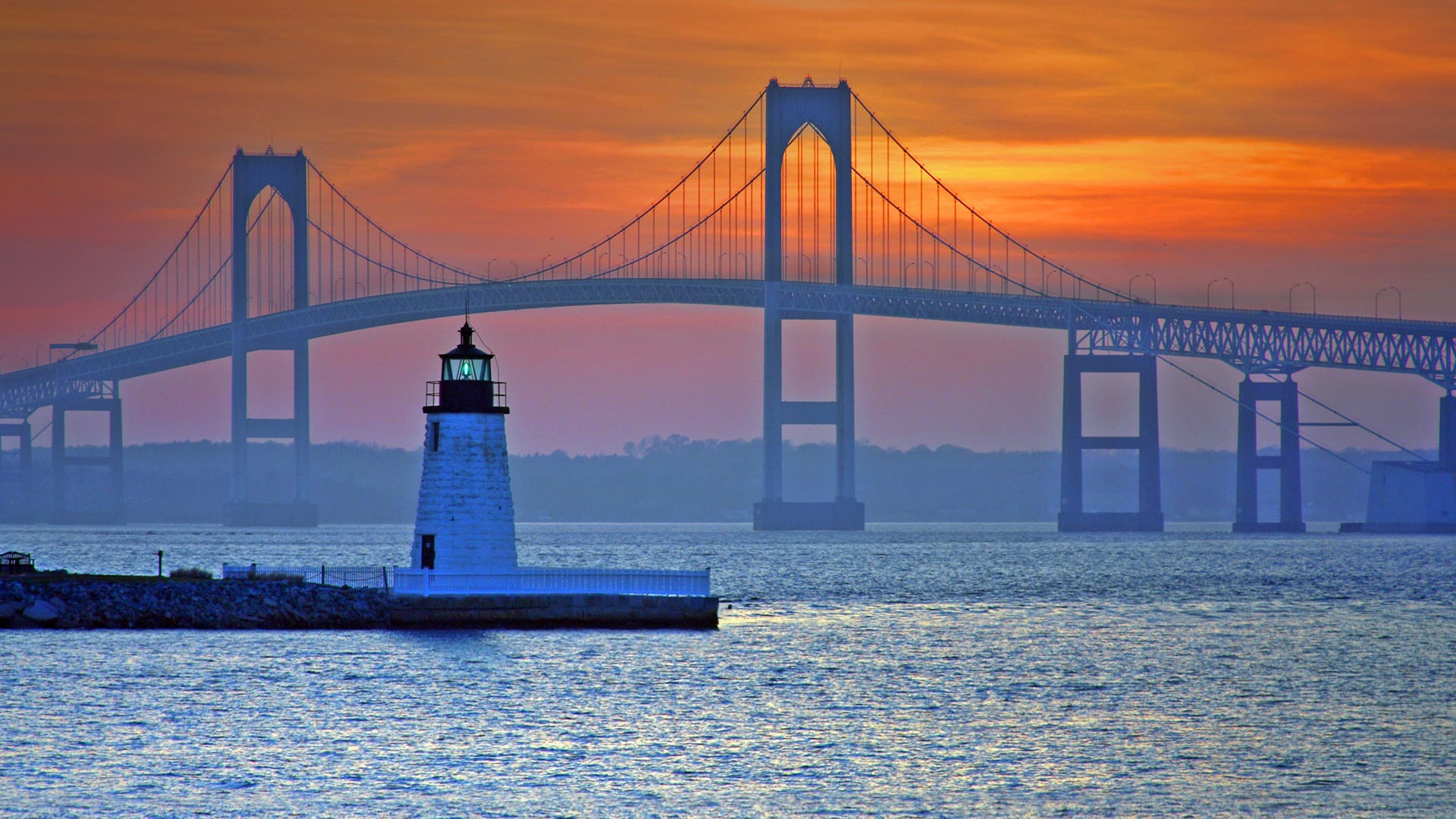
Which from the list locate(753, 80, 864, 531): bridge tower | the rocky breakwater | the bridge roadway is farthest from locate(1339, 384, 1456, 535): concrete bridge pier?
the rocky breakwater

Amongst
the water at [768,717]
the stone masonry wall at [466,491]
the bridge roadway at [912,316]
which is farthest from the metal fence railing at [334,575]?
the bridge roadway at [912,316]

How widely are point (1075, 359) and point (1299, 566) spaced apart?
21.6 m

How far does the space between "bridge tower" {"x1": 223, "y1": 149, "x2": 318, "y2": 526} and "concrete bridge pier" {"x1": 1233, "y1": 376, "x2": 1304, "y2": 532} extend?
39413 mm

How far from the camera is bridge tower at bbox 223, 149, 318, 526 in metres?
85.1

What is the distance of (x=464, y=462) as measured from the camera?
25328mm

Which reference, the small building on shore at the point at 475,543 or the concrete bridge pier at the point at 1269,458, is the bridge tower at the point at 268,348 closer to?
the concrete bridge pier at the point at 1269,458

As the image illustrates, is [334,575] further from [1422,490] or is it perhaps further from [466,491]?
[1422,490]

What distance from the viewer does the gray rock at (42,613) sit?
2816cm

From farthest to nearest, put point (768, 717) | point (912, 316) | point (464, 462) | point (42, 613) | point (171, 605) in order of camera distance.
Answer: point (912, 316), point (171, 605), point (42, 613), point (464, 462), point (768, 717)

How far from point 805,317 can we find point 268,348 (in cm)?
2518

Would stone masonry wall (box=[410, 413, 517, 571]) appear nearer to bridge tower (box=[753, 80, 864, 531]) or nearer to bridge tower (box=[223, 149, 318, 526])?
bridge tower (box=[753, 80, 864, 531])

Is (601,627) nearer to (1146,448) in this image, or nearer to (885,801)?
(885,801)

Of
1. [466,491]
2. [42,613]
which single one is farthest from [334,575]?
[466,491]

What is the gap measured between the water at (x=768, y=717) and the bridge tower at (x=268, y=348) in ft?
174
